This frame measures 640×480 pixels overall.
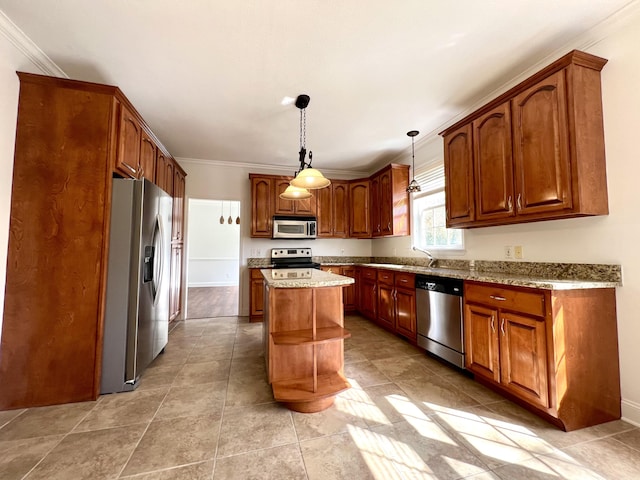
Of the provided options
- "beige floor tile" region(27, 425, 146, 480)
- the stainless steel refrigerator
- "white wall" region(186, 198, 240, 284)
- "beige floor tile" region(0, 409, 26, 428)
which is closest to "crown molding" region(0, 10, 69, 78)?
the stainless steel refrigerator

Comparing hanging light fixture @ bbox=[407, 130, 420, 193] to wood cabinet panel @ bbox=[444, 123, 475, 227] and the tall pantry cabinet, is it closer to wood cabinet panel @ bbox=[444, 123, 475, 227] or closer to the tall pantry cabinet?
wood cabinet panel @ bbox=[444, 123, 475, 227]

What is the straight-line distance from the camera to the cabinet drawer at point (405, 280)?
2.98 metres

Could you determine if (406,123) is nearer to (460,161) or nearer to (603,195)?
(460,161)

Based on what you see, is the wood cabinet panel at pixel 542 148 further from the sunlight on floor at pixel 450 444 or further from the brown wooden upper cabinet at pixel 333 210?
the brown wooden upper cabinet at pixel 333 210

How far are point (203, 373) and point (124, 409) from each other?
64 cm

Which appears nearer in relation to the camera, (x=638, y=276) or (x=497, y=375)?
(x=638, y=276)

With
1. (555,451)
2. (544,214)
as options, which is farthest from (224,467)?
(544,214)

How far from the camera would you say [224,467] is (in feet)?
4.43

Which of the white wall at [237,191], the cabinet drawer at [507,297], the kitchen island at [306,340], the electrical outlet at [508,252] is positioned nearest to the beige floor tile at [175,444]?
the kitchen island at [306,340]

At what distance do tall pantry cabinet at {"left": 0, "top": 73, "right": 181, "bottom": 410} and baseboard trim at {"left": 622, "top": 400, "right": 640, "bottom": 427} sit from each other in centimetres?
364

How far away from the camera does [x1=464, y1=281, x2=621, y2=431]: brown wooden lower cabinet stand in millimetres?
1602

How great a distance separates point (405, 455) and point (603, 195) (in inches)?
81.7

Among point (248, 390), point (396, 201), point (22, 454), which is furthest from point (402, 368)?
point (22, 454)

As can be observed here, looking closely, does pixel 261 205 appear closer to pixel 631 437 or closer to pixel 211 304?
pixel 211 304
